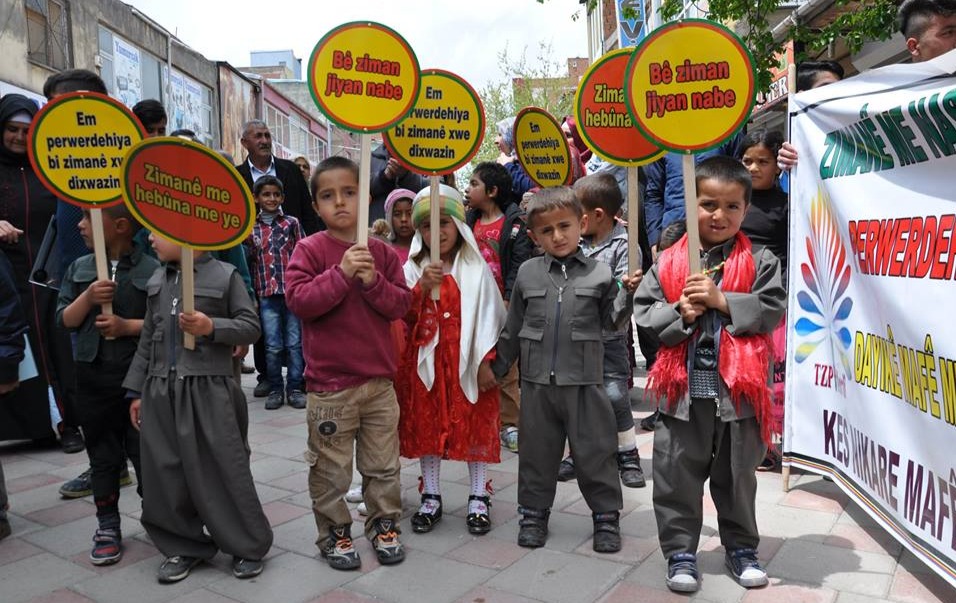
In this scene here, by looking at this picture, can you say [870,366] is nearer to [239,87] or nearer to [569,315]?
[569,315]

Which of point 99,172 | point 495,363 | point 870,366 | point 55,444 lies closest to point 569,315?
point 495,363

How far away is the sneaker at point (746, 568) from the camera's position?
113 inches

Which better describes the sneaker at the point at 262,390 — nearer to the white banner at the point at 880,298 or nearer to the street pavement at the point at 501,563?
the street pavement at the point at 501,563

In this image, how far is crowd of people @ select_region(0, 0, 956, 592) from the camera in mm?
2938

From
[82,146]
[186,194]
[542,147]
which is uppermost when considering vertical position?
[542,147]

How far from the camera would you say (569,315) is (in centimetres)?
336

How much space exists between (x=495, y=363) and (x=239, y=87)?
89.3 ft

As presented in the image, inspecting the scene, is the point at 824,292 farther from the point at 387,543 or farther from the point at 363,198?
the point at 387,543

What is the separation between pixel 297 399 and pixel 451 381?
3181 millimetres

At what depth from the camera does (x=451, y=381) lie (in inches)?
146

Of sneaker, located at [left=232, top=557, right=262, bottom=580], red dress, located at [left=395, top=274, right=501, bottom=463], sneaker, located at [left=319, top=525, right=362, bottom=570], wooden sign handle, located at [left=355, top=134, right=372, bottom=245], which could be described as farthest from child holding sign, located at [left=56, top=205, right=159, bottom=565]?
red dress, located at [left=395, top=274, right=501, bottom=463]

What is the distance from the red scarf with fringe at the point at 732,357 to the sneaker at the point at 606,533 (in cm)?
69

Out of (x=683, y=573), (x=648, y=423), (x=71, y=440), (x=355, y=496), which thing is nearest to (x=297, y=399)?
(x=71, y=440)

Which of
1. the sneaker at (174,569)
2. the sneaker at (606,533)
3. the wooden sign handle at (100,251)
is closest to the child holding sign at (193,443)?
the sneaker at (174,569)
